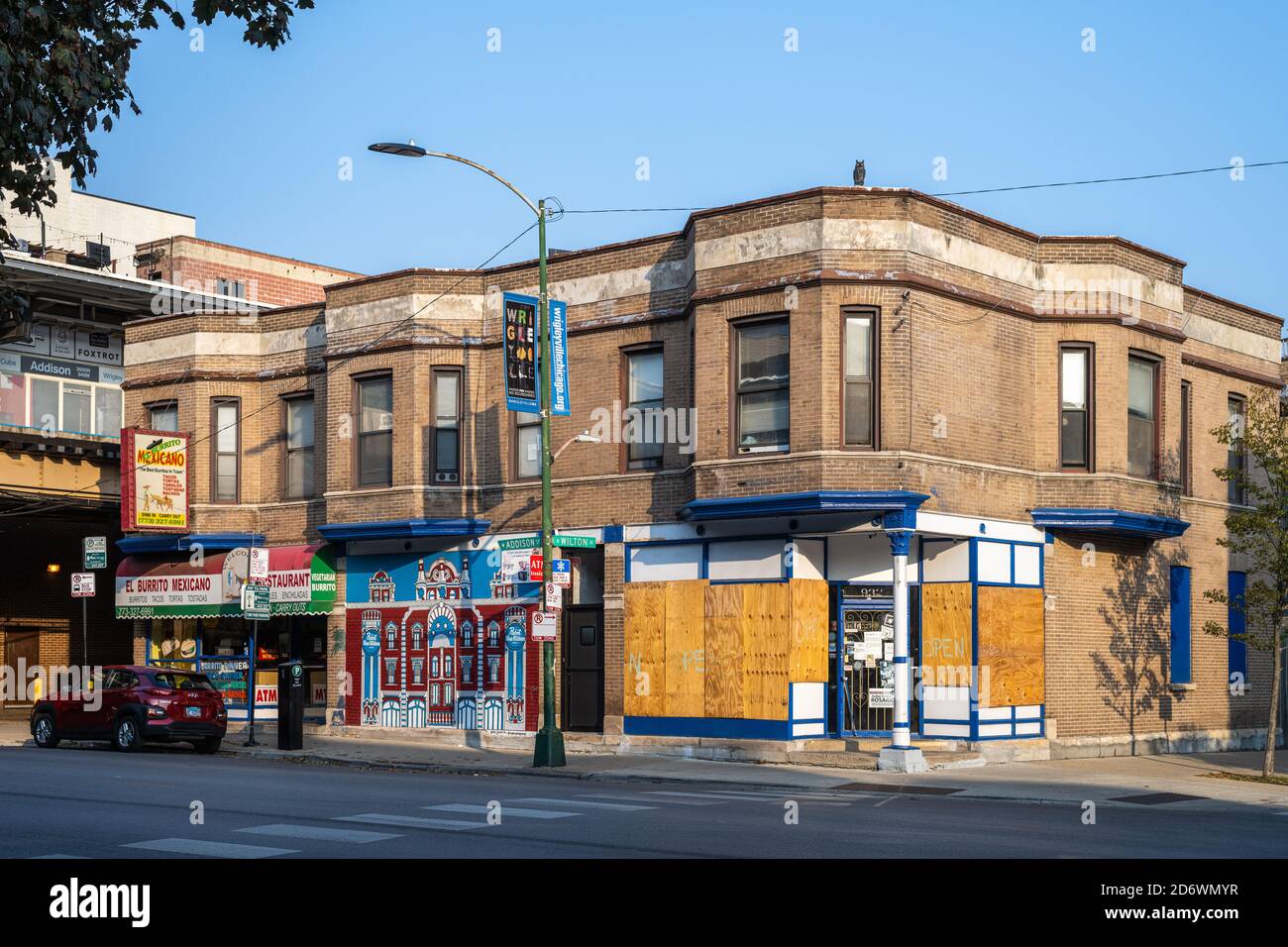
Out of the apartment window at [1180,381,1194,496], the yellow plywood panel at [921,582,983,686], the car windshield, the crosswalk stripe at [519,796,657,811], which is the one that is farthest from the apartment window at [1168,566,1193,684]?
the car windshield

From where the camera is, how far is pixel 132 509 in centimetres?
3197

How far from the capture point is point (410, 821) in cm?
1463

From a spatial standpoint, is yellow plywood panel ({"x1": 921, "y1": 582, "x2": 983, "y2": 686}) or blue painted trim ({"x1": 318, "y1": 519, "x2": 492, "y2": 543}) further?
blue painted trim ({"x1": 318, "y1": 519, "x2": 492, "y2": 543})

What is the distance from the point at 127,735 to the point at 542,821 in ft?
50.0

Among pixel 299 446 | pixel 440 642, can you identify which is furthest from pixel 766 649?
pixel 299 446

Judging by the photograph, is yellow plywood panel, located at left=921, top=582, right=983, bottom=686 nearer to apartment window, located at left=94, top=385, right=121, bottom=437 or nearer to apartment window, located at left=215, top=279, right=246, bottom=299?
apartment window, located at left=94, top=385, right=121, bottom=437

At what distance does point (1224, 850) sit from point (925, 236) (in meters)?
13.2

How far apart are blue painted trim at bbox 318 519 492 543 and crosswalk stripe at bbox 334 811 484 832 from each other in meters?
13.4

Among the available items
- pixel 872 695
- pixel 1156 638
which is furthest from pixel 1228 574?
pixel 872 695

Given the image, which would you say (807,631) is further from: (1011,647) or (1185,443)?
(1185,443)

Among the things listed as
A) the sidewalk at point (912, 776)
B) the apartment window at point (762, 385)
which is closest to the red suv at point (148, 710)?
the sidewalk at point (912, 776)

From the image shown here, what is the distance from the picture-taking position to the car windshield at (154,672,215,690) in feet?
90.3

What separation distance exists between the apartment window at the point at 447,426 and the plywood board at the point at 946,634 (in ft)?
30.6

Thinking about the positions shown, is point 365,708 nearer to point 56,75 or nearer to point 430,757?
point 430,757
